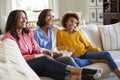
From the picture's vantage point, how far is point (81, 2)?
745 cm

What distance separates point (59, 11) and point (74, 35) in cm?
475

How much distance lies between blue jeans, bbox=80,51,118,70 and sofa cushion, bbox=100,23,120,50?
0.67 metres

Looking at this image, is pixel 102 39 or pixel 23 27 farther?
pixel 102 39

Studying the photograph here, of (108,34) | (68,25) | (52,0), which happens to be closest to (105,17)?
(52,0)

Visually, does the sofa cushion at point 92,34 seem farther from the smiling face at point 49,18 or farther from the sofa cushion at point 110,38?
the smiling face at point 49,18

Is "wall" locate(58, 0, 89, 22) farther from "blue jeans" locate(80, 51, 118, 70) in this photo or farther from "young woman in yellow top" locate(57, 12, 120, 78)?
"blue jeans" locate(80, 51, 118, 70)

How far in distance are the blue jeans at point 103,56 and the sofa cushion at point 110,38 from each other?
2.19 feet

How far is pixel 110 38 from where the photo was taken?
11.2 feet

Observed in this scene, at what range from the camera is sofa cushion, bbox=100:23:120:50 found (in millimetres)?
3395

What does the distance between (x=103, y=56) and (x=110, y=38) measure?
864 mm

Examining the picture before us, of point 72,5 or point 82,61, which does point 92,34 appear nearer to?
point 82,61

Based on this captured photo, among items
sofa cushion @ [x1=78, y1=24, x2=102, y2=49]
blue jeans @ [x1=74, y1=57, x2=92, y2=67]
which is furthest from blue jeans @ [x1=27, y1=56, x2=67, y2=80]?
sofa cushion @ [x1=78, y1=24, x2=102, y2=49]

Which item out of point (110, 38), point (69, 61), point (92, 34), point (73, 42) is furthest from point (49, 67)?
point (110, 38)

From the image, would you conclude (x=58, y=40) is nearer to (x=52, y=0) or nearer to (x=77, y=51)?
(x=77, y=51)
